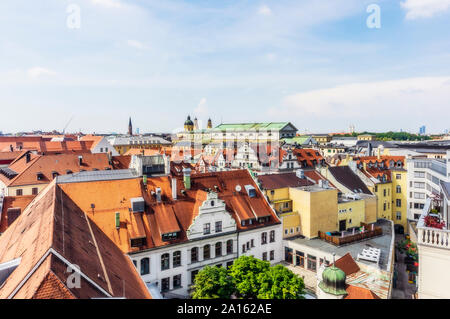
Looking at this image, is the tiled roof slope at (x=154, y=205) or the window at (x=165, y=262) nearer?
the tiled roof slope at (x=154, y=205)

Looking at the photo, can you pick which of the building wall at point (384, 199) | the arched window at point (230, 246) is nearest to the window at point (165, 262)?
the arched window at point (230, 246)

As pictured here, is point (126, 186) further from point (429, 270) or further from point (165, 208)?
point (429, 270)

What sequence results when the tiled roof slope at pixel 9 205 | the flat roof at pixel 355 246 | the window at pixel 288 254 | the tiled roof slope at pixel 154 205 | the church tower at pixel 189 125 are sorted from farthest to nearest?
the church tower at pixel 189 125 → the window at pixel 288 254 → the flat roof at pixel 355 246 → the tiled roof slope at pixel 9 205 → the tiled roof slope at pixel 154 205

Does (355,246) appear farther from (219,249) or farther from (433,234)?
(433,234)

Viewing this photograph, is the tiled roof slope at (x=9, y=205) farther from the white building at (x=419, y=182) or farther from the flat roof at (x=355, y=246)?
the white building at (x=419, y=182)

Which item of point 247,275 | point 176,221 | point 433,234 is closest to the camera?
point 433,234

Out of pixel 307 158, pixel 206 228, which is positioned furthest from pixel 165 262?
pixel 307 158

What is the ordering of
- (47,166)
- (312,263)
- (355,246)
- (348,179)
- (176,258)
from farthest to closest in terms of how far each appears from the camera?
(47,166)
(348,179)
(355,246)
(312,263)
(176,258)
